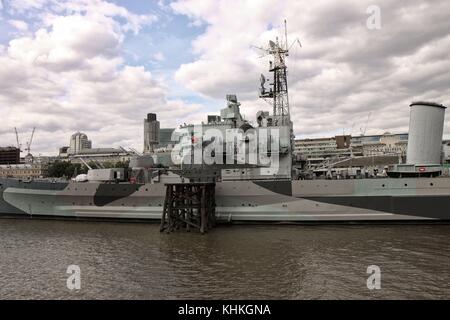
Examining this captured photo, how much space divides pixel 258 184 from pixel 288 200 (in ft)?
6.20

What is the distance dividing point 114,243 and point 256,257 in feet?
22.5

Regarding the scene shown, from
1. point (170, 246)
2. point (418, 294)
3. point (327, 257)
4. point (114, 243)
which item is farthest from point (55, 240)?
point (418, 294)

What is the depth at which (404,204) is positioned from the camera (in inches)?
714

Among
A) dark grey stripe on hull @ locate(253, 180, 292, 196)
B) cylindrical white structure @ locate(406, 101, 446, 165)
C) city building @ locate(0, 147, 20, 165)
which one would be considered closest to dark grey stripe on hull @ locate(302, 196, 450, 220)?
dark grey stripe on hull @ locate(253, 180, 292, 196)

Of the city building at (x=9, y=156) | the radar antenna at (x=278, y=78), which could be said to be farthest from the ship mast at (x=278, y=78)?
the city building at (x=9, y=156)

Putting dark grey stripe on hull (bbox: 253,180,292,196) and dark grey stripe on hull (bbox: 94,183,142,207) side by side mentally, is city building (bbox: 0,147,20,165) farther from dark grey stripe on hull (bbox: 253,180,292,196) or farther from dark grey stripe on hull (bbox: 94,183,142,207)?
dark grey stripe on hull (bbox: 253,180,292,196)

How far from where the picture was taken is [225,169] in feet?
68.2

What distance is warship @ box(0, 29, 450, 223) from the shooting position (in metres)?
18.5

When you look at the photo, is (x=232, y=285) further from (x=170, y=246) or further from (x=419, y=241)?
(x=419, y=241)

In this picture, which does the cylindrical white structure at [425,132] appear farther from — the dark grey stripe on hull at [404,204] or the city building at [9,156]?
the city building at [9,156]

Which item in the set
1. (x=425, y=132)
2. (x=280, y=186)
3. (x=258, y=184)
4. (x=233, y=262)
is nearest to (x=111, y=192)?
(x=258, y=184)

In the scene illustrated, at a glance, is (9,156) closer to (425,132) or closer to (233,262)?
(233,262)

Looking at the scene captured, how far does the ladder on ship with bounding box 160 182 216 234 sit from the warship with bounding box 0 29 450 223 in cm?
101

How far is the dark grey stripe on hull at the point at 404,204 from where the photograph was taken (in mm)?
17797
